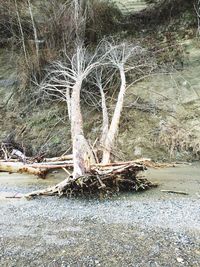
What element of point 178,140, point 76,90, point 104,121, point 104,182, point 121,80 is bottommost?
point 104,182

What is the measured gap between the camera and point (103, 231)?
363cm

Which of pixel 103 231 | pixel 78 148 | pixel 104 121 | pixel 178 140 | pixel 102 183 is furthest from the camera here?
pixel 104 121

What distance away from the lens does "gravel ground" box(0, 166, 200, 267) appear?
302 cm

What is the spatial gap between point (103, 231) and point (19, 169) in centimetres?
376

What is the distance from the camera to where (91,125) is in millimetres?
8477

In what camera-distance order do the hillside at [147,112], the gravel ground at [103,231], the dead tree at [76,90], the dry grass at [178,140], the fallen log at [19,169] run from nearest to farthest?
the gravel ground at [103,231] < the dead tree at [76,90] < the fallen log at [19,169] < the dry grass at [178,140] < the hillside at [147,112]

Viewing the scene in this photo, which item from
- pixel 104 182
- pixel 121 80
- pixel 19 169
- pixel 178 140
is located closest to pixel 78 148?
pixel 104 182

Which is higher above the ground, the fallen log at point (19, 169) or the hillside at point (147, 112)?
the hillside at point (147, 112)

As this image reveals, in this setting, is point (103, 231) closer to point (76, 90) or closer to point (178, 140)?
point (178, 140)

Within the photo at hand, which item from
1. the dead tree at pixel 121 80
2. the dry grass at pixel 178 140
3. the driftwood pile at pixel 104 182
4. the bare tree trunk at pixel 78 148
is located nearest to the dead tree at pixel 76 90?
the bare tree trunk at pixel 78 148

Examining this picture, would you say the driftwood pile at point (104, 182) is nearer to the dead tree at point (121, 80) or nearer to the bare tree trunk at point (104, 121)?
the dead tree at point (121, 80)

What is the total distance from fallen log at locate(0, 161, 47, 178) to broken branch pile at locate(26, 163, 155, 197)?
1478 millimetres

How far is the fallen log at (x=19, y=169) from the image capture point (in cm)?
660

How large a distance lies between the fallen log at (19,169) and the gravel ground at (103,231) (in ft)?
5.50
